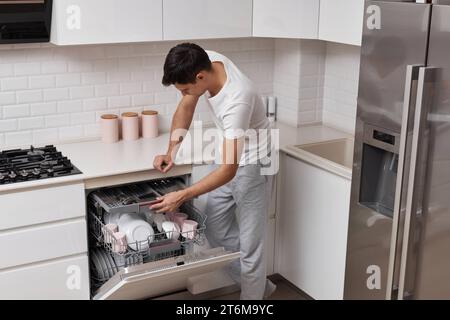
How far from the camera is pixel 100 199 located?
290cm

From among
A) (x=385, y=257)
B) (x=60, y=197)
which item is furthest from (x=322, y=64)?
(x=60, y=197)

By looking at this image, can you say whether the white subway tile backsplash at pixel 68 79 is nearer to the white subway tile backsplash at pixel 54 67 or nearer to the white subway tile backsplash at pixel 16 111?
the white subway tile backsplash at pixel 54 67

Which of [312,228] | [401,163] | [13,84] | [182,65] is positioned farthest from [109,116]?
[401,163]

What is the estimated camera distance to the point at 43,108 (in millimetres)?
3338

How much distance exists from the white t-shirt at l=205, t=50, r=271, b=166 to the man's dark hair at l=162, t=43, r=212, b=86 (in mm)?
185

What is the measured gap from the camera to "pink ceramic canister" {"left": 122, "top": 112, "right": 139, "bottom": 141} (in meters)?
3.40

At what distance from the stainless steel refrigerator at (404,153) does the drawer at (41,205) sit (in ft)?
4.03

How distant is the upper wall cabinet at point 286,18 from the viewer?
3.28 m

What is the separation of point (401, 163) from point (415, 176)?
0.23ft

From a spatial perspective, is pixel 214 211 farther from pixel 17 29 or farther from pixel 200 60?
pixel 17 29

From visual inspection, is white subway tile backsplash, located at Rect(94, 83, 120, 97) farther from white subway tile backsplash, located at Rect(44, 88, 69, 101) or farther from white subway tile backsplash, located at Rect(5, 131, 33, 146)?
white subway tile backsplash, located at Rect(5, 131, 33, 146)

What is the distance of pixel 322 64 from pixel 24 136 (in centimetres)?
174

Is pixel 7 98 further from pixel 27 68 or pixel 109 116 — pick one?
pixel 109 116

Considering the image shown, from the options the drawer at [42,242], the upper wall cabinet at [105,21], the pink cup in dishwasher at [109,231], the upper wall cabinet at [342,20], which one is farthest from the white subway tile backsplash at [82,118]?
the upper wall cabinet at [342,20]
